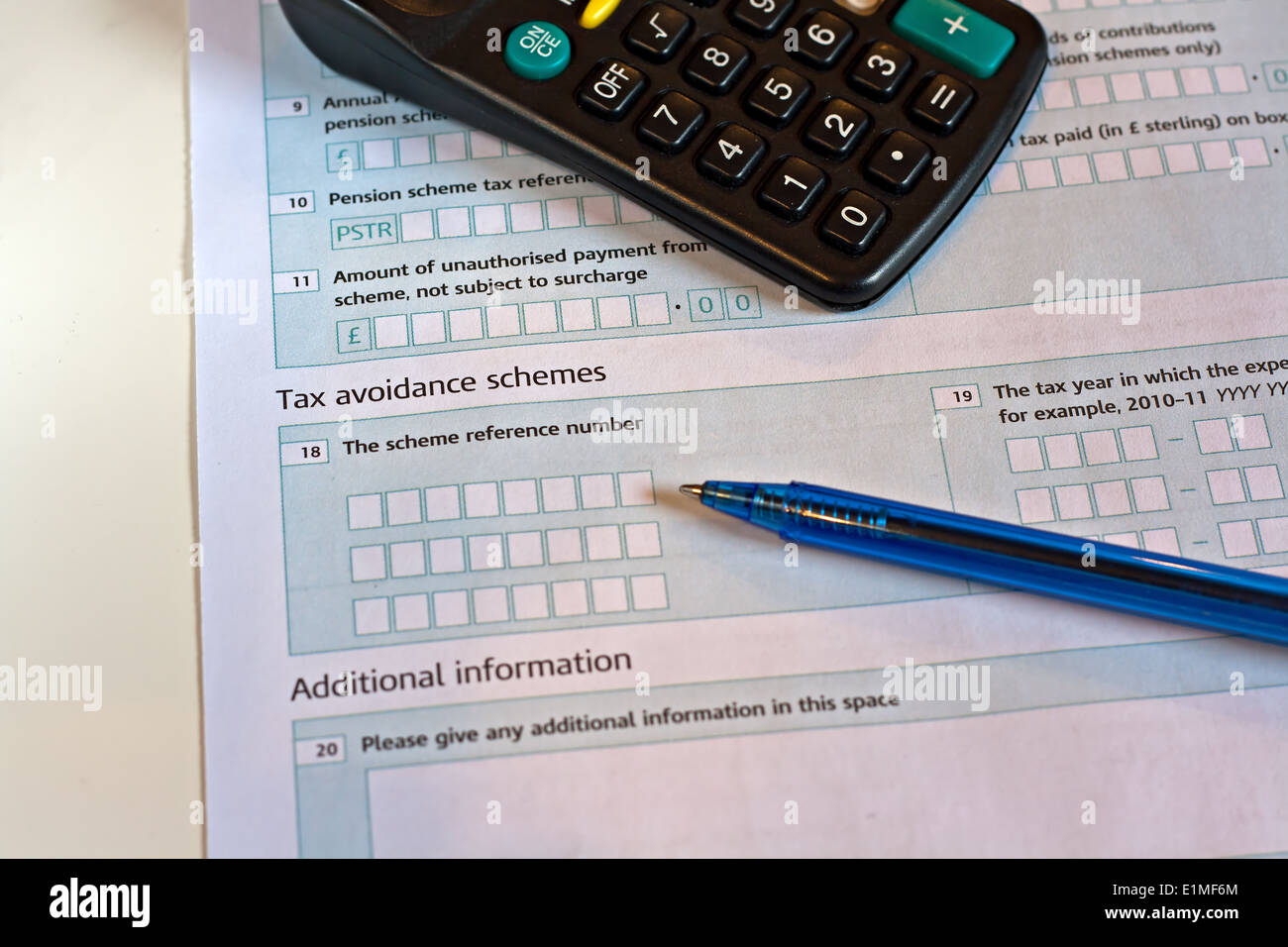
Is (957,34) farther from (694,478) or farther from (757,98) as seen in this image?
(694,478)

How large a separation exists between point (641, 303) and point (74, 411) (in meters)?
0.20

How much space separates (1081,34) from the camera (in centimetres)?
41

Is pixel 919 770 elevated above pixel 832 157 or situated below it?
below

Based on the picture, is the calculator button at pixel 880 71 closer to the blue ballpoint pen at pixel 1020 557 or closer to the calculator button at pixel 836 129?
the calculator button at pixel 836 129

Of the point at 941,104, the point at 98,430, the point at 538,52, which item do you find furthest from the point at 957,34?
the point at 98,430

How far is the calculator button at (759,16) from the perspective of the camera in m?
0.38

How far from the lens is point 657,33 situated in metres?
0.37

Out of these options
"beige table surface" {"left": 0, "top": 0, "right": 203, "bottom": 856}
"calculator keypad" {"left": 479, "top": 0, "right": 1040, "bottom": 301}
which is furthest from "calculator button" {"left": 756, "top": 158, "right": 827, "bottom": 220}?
"beige table surface" {"left": 0, "top": 0, "right": 203, "bottom": 856}

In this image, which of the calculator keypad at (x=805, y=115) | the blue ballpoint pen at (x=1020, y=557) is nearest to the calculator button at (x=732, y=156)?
the calculator keypad at (x=805, y=115)

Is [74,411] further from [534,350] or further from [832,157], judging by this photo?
[832,157]

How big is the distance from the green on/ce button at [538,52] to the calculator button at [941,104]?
0.42 feet

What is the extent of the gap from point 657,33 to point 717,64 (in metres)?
0.02

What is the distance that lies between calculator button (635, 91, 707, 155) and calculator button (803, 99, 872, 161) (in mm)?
39

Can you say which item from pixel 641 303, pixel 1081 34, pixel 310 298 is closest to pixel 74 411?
pixel 310 298
